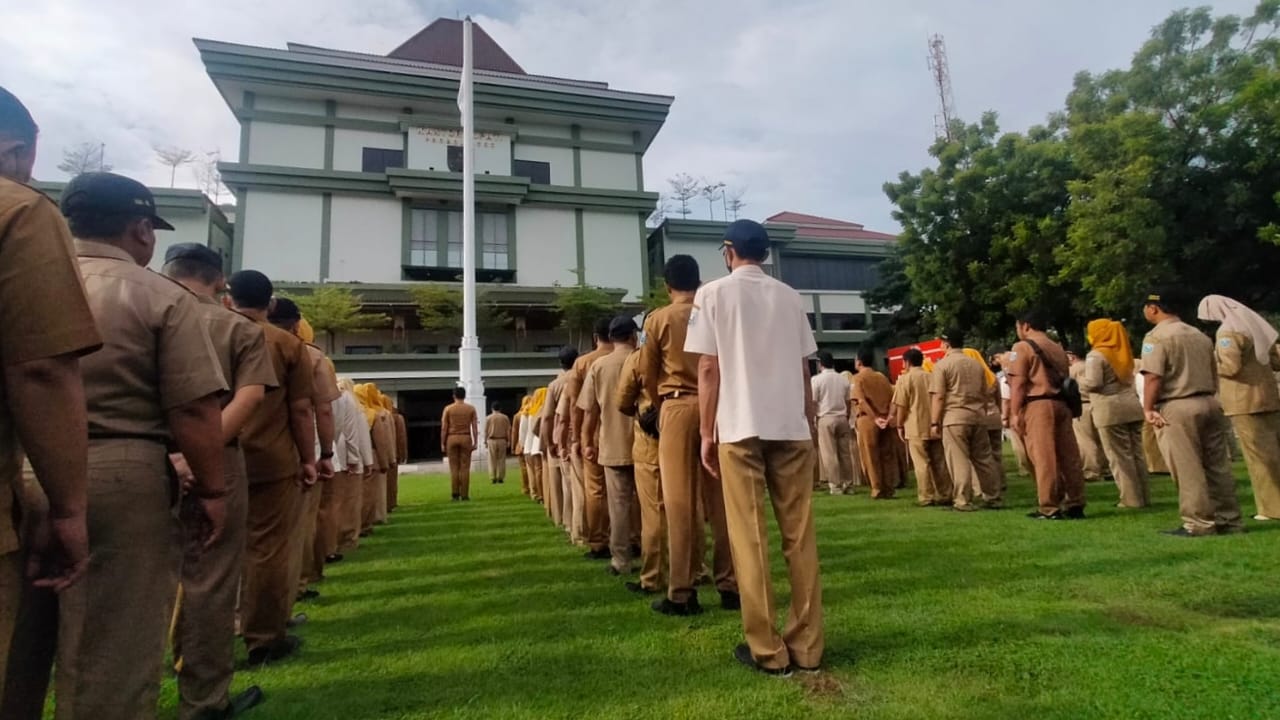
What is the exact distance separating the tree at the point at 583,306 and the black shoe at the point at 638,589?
80.8ft

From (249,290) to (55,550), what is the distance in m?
2.32

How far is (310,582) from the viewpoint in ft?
17.4

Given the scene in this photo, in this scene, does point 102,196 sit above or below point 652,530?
above

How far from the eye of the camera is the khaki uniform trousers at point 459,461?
36.4 feet

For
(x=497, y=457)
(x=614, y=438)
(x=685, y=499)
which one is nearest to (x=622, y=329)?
(x=614, y=438)

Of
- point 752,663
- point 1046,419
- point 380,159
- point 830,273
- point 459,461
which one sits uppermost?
point 380,159

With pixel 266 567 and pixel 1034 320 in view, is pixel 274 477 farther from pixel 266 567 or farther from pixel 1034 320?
pixel 1034 320

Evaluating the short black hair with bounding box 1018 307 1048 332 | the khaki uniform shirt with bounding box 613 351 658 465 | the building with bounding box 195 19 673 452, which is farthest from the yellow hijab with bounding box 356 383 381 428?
the building with bounding box 195 19 673 452

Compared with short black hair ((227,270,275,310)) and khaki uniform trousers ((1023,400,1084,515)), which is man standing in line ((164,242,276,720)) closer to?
short black hair ((227,270,275,310))

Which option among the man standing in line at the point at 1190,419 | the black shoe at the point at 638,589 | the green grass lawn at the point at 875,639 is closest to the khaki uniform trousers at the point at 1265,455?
the man standing in line at the point at 1190,419

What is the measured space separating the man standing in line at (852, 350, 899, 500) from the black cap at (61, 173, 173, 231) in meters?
8.41

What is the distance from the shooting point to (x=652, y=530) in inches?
171

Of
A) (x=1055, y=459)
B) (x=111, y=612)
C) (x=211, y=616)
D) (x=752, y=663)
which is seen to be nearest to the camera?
(x=111, y=612)

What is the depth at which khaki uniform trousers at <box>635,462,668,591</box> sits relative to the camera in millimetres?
4328
